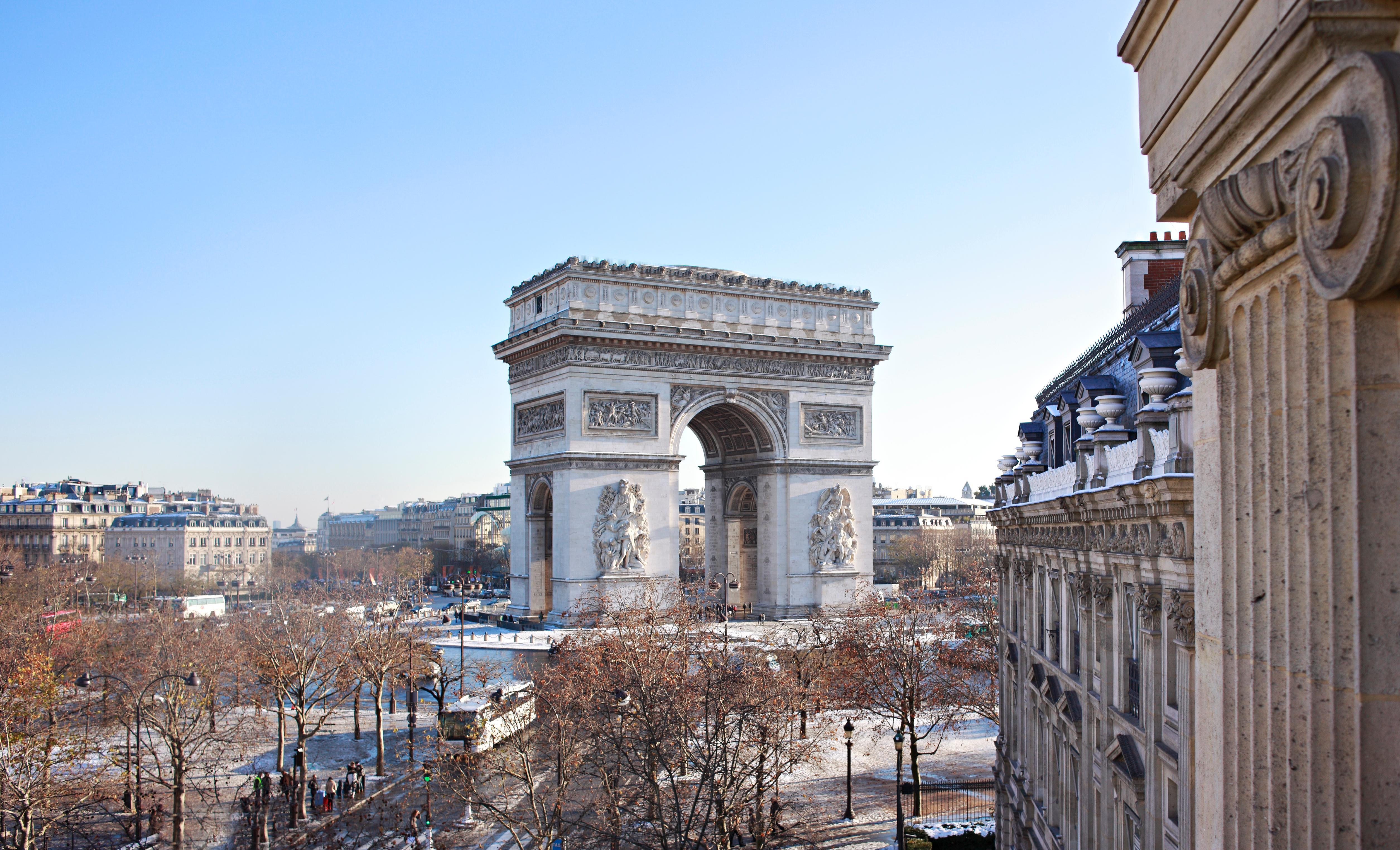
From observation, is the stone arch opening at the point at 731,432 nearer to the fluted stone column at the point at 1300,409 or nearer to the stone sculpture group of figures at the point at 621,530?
the stone sculpture group of figures at the point at 621,530

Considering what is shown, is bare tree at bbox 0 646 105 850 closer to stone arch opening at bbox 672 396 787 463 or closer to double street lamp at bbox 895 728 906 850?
double street lamp at bbox 895 728 906 850

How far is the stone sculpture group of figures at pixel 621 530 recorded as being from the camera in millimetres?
42656

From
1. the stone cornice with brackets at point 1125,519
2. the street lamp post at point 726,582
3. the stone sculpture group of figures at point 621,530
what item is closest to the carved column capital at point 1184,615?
the stone cornice with brackets at point 1125,519

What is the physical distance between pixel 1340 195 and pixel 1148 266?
15642mm

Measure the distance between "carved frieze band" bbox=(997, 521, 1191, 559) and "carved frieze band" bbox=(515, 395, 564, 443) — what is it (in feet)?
103

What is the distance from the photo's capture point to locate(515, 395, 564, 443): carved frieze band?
43969 mm

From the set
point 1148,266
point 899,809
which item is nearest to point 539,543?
point 899,809

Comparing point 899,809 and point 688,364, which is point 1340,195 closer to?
point 899,809

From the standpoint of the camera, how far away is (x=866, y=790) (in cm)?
2591

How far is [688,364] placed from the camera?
4584cm

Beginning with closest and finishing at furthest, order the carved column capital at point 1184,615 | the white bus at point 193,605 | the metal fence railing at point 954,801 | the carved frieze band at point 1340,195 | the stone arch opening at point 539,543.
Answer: the carved frieze band at point 1340,195 < the carved column capital at point 1184,615 < the metal fence railing at point 954,801 < the stone arch opening at point 539,543 < the white bus at point 193,605

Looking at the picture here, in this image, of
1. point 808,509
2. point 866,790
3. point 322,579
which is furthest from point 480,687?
point 322,579

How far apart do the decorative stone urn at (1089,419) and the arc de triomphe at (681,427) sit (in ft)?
106

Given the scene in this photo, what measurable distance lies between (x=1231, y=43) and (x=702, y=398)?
42.3 m
